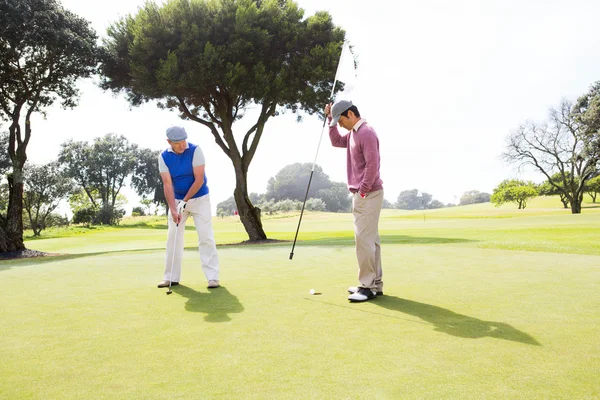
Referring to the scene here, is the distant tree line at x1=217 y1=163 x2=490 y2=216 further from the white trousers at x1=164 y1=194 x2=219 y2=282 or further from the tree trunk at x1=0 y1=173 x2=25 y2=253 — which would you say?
the white trousers at x1=164 y1=194 x2=219 y2=282

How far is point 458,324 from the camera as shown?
455cm

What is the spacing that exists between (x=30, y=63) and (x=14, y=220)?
7.02m

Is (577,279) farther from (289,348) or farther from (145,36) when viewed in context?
(145,36)

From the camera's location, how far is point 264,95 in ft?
72.4

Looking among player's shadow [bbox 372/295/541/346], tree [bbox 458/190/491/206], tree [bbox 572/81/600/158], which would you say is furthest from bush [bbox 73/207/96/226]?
tree [bbox 458/190/491/206]

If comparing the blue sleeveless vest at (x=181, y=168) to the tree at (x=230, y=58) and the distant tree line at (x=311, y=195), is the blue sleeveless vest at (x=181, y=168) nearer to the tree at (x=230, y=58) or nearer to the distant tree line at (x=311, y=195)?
the tree at (x=230, y=58)

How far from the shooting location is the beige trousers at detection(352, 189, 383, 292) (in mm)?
6070

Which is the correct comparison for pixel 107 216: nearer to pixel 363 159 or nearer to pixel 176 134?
pixel 176 134

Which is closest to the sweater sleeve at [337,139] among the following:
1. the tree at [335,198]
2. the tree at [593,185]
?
the tree at [593,185]

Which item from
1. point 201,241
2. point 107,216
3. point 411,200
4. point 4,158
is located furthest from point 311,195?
point 201,241

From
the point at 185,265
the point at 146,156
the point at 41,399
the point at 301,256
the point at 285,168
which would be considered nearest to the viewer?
the point at 41,399

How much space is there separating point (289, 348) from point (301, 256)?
7191 mm

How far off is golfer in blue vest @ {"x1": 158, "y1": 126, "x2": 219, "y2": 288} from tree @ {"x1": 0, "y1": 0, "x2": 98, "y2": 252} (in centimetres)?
1651

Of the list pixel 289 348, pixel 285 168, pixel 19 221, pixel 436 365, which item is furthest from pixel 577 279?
pixel 285 168
